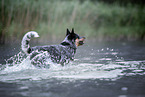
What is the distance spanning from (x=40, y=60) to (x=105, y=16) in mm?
14511

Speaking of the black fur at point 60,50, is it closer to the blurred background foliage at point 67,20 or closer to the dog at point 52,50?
the dog at point 52,50

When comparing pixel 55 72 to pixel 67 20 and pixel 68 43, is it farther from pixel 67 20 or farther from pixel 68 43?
pixel 67 20

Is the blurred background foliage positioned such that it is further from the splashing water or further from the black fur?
the splashing water

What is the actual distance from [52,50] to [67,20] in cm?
1102

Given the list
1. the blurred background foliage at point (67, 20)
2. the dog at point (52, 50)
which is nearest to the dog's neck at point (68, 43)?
the dog at point (52, 50)

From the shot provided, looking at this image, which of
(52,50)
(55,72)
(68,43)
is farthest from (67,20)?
(55,72)

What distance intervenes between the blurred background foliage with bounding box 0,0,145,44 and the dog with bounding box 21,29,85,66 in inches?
257

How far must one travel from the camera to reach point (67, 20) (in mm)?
18312

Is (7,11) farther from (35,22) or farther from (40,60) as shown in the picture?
(40,60)

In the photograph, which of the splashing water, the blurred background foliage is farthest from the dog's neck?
the blurred background foliage

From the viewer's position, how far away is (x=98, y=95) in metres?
4.68

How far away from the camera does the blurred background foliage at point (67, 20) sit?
15.4 m

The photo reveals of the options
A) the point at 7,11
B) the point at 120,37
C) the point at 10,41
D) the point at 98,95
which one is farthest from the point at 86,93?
the point at 120,37

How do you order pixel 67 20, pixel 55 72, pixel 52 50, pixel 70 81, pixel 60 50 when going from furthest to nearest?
1. pixel 67 20
2. pixel 60 50
3. pixel 52 50
4. pixel 55 72
5. pixel 70 81
